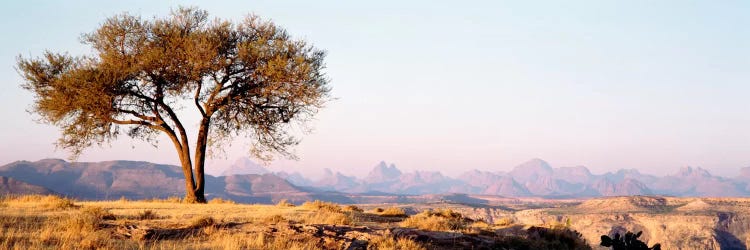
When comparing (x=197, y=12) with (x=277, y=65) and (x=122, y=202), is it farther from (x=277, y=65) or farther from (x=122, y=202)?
(x=122, y=202)

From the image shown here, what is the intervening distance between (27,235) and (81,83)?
19281 mm

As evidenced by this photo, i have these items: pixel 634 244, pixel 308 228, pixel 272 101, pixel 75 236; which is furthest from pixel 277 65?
pixel 634 244

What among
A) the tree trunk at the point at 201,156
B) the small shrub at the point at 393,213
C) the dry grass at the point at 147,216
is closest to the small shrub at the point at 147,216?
the dry grass at the point at 147,216

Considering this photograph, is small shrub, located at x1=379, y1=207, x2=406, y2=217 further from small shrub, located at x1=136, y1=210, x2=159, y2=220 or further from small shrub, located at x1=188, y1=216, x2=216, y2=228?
small shrub, located at x1=188, y1=216, x2=216, y2=228

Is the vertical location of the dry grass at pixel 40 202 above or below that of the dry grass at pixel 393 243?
above

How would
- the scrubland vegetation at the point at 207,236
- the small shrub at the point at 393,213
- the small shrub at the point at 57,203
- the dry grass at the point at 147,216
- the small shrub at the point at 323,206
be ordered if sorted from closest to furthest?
1. the scrubland vegetation at the point at 207,236
2. the dry grass at the point at 147,216
3. the small shrub at the point at 57,203
4. the small shrub at the point at 323,206
5. the small shrub at the point at 393,213

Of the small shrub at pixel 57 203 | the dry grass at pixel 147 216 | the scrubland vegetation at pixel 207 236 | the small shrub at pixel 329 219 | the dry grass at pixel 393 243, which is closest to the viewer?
the scrubland vegetation at pixel 207 236

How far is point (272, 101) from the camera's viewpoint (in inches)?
1430

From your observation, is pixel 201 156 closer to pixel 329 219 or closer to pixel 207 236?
pixel 329 219

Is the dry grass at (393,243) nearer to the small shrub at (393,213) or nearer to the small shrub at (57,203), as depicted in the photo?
the small shrub at (393,213)

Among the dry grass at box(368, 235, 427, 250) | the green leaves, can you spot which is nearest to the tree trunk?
the green leaves

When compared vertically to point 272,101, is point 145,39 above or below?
above

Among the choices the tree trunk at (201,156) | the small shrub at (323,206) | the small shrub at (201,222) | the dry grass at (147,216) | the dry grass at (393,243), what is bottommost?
the dry grass at (393,243)

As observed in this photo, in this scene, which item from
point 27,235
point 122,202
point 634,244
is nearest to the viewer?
point 634,244
